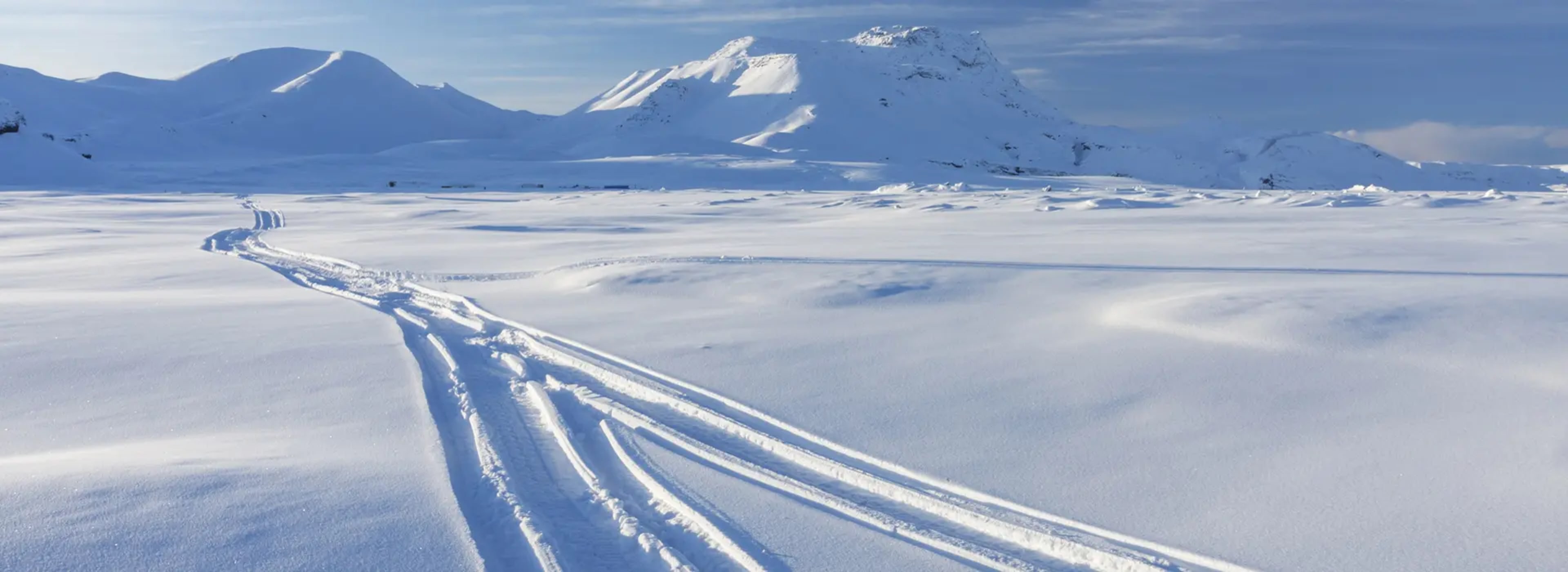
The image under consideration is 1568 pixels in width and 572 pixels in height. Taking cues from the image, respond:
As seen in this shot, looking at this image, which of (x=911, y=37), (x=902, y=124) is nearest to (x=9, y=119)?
(x=902, y=124)

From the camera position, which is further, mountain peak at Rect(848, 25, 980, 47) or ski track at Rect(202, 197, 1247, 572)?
mountain peak at Rect(848, 25, 980, 47)

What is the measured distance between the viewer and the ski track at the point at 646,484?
3.49 metres

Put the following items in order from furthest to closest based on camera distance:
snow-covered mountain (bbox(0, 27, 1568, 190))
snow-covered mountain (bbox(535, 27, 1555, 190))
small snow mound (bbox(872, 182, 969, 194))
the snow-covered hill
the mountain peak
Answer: the mountain peak < snow-covered mountain (bbox(535, 27, 1555, 190)) < snow-covered mountain (bbox(0, 27, 1568, 190)) < the snow-covered hill < small snow mound (bbox(872, 182, 969, 194))

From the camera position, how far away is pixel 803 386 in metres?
5.62

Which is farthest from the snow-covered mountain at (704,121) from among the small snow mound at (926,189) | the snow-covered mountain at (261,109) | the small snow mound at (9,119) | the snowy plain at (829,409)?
the snowy plain at (829,409)

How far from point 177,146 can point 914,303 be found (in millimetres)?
81484

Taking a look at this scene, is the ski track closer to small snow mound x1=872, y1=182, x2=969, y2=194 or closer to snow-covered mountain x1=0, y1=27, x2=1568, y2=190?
small snow mound x1=872, y1=182, x2=969, y2=194

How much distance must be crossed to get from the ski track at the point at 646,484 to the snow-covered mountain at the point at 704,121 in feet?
164

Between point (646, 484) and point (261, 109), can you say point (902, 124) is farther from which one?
point (646, 484)

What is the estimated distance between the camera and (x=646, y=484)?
4227mm

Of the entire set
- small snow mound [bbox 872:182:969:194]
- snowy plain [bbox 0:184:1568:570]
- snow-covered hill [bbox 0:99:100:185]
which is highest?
snow-covered hill [bbox 0:99:100:185]

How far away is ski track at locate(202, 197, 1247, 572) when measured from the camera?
11.5 ft

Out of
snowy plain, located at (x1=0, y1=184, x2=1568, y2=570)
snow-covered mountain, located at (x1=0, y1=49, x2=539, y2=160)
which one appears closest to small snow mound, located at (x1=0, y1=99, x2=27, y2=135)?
snow-covered mountain, located at (x1=0, y1=49, x2=539, y2=160)

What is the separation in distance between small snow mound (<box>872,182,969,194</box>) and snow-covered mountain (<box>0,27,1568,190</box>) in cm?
2342
